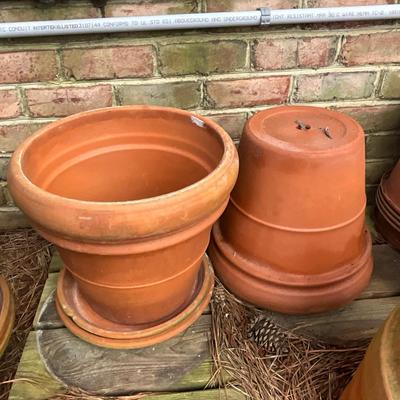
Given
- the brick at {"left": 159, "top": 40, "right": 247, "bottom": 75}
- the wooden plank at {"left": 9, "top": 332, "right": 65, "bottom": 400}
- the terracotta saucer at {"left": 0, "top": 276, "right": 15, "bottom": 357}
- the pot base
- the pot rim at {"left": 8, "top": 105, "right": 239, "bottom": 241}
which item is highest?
the brick at {"left": 159, "top": 40, "right": 247, "bottom": 75}

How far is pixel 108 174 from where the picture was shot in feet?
3.25

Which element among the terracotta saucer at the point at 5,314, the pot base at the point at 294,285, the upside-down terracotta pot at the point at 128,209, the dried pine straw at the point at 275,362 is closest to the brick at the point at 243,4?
the upside-down terracotta pot at the point at 128,209

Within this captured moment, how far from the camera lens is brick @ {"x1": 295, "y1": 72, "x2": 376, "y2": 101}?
1.16m

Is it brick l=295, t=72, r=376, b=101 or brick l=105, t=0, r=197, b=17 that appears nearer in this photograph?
brick l=105, t=0, r=197, b=17

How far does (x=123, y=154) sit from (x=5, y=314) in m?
0.45

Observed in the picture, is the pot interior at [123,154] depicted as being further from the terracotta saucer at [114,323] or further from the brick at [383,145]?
the brick at [383,145]

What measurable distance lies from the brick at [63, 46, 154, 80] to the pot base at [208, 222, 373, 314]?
0.52 metres

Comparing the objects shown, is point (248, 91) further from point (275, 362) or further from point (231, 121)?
point (275, 362)

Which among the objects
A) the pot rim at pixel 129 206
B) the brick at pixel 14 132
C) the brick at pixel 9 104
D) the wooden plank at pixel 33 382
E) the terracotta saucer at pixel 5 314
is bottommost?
the terracotta saucer at pixel 5 314

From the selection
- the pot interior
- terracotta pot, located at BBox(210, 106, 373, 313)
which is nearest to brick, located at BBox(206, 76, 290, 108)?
terracotta pot, located at BBox(210, 106, 373, 313)

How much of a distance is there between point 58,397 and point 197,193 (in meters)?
0.48

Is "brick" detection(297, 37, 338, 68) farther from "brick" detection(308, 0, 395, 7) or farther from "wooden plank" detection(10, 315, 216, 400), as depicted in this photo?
"wooden plank" detection(10, 315, 216, 400)

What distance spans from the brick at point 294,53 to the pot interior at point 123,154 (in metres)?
0.33

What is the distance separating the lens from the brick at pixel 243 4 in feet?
3.39
